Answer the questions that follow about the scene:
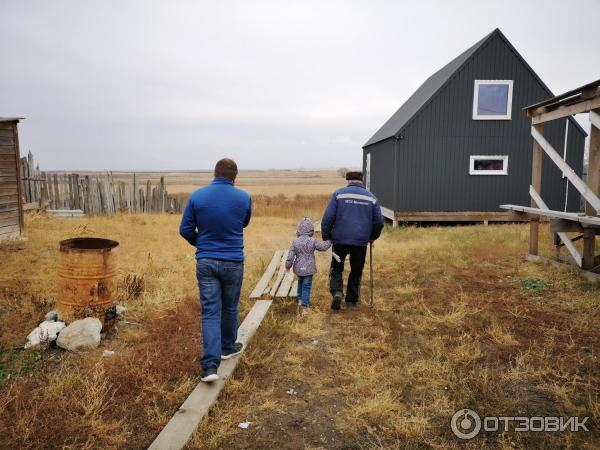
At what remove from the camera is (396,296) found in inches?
271

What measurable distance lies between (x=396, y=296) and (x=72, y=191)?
15.7m

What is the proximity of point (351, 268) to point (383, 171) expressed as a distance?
462 inches

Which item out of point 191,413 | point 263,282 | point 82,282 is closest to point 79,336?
point 82,282

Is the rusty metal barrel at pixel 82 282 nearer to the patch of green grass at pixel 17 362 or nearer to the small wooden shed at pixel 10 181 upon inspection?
the patch of green grass at pixel 17 362

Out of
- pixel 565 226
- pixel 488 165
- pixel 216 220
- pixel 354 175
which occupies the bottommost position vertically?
pixel 565 226

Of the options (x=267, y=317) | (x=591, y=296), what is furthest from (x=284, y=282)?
(x=591, y=296)

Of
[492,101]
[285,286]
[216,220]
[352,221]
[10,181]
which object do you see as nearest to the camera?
[216,220]

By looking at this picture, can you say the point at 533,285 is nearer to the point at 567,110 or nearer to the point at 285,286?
the point at 567,110

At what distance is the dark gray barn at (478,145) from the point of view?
48.3 ft

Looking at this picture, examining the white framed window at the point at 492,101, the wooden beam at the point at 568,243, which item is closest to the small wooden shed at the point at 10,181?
the wooden beam at the point at 568,243

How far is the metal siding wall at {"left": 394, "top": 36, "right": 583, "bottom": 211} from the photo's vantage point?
14742mm

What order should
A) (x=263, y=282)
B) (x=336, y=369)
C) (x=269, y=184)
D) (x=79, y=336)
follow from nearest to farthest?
(x=336, y=369) → (x=79, y=336) → (x=263, y=282) → (x=269, y=184)

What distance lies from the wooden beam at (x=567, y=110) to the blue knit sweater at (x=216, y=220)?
5.80 m

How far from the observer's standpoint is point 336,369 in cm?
421
